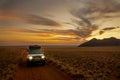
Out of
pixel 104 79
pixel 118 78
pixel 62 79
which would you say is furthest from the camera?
pixel 118 78

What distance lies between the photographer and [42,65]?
2884 centimetres

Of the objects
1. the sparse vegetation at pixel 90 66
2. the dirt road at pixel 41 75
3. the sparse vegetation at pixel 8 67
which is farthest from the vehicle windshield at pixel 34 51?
the dirt road at pixel 41 75

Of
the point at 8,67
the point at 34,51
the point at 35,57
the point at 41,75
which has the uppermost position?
the point at 34,51

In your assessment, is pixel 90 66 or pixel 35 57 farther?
pixel 90 66

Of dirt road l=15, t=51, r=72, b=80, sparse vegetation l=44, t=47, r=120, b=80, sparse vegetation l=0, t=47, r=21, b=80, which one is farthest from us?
sparse vegetation l=44, t=47, r=120, b=80

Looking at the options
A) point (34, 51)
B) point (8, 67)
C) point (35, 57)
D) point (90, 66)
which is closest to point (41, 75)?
point (35, 57)

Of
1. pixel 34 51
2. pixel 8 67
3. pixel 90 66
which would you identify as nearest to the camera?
pixel 8 67

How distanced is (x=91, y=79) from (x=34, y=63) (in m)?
11.4

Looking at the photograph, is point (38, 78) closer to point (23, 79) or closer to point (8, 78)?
point (23, 79)

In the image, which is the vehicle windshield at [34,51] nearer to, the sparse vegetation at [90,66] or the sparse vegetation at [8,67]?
the sparse vegetation at [8,67]

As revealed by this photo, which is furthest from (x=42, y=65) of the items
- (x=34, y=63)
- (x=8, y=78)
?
(x=8, y=78)

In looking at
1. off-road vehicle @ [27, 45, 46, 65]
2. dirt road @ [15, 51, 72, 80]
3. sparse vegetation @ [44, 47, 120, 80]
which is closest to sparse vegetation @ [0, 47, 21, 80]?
dirt road @ [15, 51, 72, 80]

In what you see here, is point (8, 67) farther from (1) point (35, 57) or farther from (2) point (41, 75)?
(2) point (41, 75)

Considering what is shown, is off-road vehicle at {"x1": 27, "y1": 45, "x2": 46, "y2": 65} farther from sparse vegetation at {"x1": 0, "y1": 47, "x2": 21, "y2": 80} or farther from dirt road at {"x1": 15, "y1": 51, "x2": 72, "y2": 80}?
dirt road at {"x1": 15, "y1": 51, "x2": 72, "y2": 80}
